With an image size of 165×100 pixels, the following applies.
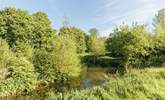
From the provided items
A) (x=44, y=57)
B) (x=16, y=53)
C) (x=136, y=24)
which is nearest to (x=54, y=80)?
(x=44, y=57)

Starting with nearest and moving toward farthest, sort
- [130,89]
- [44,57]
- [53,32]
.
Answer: [130,89]
[44,57]
[53,32]

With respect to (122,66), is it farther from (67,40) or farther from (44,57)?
(44,57)

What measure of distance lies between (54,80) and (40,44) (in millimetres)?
23386

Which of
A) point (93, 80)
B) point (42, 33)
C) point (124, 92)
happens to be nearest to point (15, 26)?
point (42, 33)

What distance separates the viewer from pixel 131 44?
159ft

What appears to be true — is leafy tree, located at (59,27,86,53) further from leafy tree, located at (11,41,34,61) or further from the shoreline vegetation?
leafy tree, located at (11,41,34,61)

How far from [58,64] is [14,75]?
7.27m

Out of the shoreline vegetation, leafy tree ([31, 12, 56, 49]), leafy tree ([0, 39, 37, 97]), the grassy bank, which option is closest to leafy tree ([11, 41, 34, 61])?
the shoreline vegetation

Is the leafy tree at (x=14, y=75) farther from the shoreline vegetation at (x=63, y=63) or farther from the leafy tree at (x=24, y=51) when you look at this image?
the leafy tree at (x=24, y=51)

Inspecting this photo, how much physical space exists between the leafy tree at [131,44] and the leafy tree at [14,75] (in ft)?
53.0

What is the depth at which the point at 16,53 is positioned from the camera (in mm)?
41562

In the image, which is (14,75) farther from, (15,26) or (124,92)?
(15,26)

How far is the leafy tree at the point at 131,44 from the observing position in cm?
4838

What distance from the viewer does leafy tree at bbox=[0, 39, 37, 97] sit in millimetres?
36344
